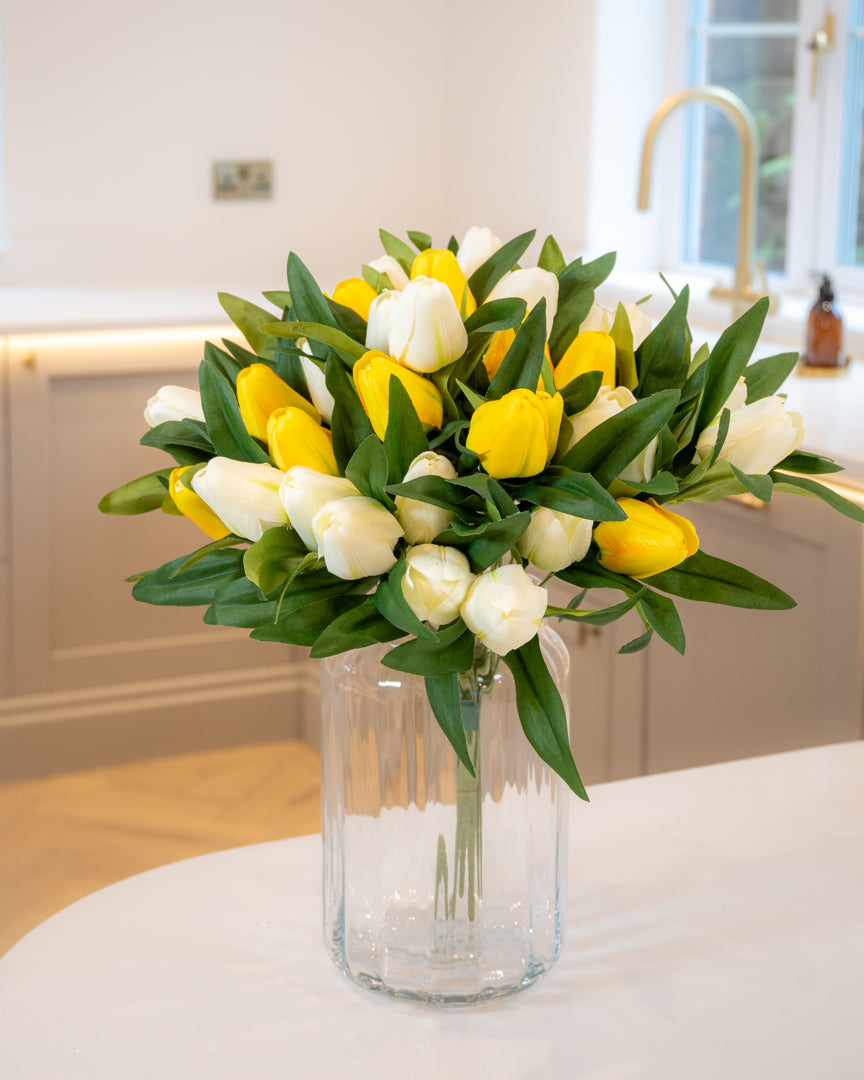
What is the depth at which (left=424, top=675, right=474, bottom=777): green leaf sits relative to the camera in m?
0.58

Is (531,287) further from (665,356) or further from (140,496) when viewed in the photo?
(140,496)

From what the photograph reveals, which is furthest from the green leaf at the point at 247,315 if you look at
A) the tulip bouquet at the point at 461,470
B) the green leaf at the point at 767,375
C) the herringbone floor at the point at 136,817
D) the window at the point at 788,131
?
the window at the point at 788,131

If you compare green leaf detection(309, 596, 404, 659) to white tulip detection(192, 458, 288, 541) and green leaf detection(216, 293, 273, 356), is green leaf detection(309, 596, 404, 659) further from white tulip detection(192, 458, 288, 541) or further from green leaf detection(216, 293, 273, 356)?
green leaf detection(216, 293, 273, 356)

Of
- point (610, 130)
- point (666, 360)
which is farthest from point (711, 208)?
point (666, 360)

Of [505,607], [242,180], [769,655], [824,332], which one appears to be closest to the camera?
[505,607]

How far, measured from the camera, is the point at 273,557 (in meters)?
0.57

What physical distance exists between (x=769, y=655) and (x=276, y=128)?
188cm

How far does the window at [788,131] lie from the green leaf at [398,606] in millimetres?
2147

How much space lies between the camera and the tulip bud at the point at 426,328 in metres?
0.57

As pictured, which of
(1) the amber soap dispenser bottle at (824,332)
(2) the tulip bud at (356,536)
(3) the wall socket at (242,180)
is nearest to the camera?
(2) the tulip bud at (356,536)

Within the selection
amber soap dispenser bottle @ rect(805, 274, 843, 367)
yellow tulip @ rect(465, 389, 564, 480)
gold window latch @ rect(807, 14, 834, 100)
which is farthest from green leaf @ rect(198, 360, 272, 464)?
gold window latch @ rect(807, 14, 834, 100)

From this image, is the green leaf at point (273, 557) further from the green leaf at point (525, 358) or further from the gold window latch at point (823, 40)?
the gold window latch at point (823, 40)

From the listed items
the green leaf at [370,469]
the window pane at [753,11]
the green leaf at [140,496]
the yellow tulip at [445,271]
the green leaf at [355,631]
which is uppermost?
the window pane at [753,11]

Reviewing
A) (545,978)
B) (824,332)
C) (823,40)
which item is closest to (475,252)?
(545,978)
